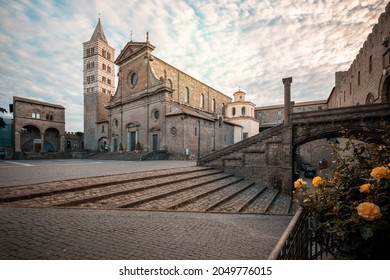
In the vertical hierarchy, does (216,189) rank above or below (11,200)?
below

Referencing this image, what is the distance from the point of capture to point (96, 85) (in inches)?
1633

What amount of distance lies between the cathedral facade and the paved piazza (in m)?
13.7

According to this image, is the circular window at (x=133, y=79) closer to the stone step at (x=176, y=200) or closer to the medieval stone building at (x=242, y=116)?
the medieval stone building at (x=242, y=116)

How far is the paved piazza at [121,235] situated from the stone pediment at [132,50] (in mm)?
27461

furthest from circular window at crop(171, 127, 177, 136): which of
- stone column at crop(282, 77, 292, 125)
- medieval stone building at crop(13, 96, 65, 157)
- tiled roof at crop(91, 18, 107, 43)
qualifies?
tiled roof at crop(91, 18, 107, 43)

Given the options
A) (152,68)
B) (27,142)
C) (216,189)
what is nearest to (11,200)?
(216,189)

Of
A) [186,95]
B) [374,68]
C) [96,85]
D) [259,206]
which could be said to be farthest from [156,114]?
[96,85]

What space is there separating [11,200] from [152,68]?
85.8ft

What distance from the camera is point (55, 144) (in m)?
39.5

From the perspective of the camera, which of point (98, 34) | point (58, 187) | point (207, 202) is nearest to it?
point (58, 187)

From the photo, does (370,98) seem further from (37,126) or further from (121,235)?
(37,126)

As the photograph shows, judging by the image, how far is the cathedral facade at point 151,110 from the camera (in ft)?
79.4

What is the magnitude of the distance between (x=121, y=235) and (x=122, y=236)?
55mm
